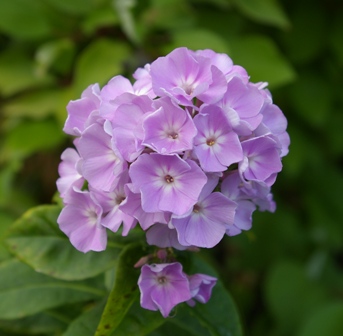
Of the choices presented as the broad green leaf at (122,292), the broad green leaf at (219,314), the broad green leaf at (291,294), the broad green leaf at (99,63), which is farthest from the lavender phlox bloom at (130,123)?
the broad green leaf at (291,294)

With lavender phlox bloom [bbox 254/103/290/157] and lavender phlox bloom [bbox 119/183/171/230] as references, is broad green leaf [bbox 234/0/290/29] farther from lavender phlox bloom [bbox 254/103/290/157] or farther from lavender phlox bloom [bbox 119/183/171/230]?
lavender phlox bloom [bbox 119/183/171/230]

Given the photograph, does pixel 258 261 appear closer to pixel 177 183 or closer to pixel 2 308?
pixel 2 308

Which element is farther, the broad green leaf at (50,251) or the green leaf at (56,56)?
the green leaf at (56,56)

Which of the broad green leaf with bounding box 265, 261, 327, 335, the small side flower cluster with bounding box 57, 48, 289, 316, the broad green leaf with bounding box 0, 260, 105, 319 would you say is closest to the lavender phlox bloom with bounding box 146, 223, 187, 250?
the small side flower cluster with bounding box 57, 48, 289, 316

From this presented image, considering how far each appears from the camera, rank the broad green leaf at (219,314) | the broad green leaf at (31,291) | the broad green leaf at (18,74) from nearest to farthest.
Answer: the broad green leaf at (219,314) → the broad green leaf at (31,291) → the broad green leaf at (18,74)

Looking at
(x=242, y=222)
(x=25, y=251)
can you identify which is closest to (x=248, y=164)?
(x=242, y=222)

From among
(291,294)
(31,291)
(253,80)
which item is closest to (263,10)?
(253,80)

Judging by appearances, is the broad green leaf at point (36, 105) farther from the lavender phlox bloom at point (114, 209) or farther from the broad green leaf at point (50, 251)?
the lavender phlox bloom at point (114, 209)
